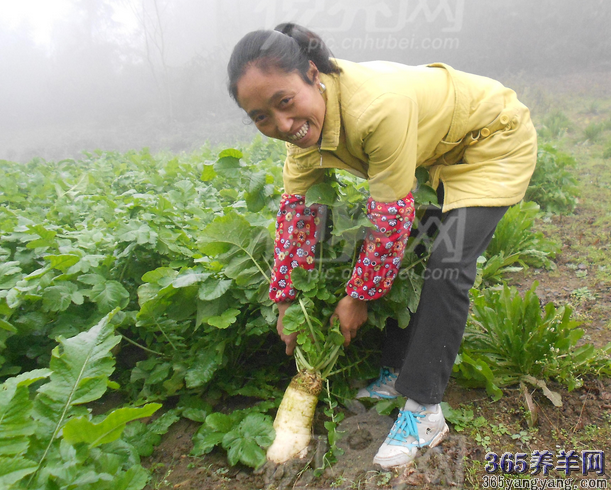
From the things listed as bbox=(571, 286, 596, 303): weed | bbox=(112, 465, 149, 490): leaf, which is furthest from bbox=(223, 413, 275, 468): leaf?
bbox=(571, 286, 596, 303): weed

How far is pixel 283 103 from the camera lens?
4.22 feet

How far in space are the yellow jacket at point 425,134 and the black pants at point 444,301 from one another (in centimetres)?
8

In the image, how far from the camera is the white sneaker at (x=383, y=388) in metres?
1.87

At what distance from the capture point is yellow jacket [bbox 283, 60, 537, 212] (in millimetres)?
1335

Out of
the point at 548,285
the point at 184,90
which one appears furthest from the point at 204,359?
the point at 184,90

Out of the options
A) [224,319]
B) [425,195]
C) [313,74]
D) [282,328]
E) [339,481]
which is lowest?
[339,481]

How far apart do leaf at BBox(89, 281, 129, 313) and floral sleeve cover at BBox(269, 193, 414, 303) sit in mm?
675

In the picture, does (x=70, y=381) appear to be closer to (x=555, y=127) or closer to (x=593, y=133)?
(x=593, y=133)

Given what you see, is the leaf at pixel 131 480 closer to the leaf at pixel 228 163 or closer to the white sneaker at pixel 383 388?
the white sneaker at pixel 383 388

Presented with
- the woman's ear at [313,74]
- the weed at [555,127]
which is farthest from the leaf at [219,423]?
the weed at [555,127]

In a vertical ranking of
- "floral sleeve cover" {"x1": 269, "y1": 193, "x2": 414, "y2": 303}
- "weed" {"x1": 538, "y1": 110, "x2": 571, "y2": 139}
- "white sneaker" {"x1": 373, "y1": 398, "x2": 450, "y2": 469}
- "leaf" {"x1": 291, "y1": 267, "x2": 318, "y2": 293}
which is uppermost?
"floral sleeve cover" {"x1": 269, "y1": 193, "x2": 414, "y2": 303}

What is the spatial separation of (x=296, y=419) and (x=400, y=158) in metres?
1.13

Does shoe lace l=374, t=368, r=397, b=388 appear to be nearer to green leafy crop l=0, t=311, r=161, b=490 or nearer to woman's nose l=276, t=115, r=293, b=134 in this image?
green leafy crop l=0, t=311, r=161, b=490

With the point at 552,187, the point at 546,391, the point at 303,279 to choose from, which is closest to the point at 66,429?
the point at 303,279
